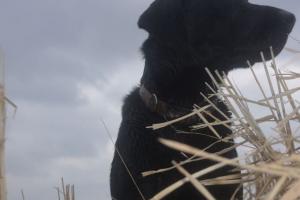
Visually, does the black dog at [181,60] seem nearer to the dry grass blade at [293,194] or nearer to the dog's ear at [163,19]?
the dog's ear at [163,19]

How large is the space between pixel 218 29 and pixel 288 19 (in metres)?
0.66

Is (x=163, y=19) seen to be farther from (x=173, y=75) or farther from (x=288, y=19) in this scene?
(x=288, y=19)

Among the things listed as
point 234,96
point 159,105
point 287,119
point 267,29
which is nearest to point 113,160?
point 159,105

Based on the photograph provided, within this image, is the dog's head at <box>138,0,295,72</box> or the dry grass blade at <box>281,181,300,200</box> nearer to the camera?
the dry grass blade at <box>281,181,300,200</box>

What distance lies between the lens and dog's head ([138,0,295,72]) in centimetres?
489

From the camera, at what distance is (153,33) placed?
193 inches

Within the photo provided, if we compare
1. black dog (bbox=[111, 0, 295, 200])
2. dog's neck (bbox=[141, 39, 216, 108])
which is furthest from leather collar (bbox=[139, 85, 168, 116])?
dog's neck (bbox=[141, 39, 216, 108])

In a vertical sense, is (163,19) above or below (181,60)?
above

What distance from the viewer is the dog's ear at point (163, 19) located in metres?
4.87

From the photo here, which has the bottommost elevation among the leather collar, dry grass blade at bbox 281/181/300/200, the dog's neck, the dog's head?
dry grass blade at bbox 281/181/300/200

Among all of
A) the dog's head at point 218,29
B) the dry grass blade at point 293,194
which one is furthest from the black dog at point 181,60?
the dry grass blade at point 293,194

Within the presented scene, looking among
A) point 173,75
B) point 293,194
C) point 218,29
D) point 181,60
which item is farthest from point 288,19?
point 293,194

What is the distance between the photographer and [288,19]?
491cm

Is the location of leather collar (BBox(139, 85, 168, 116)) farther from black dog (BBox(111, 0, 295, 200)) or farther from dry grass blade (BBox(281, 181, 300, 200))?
dry grass blade (BBox(281, 181, 300, 200))
